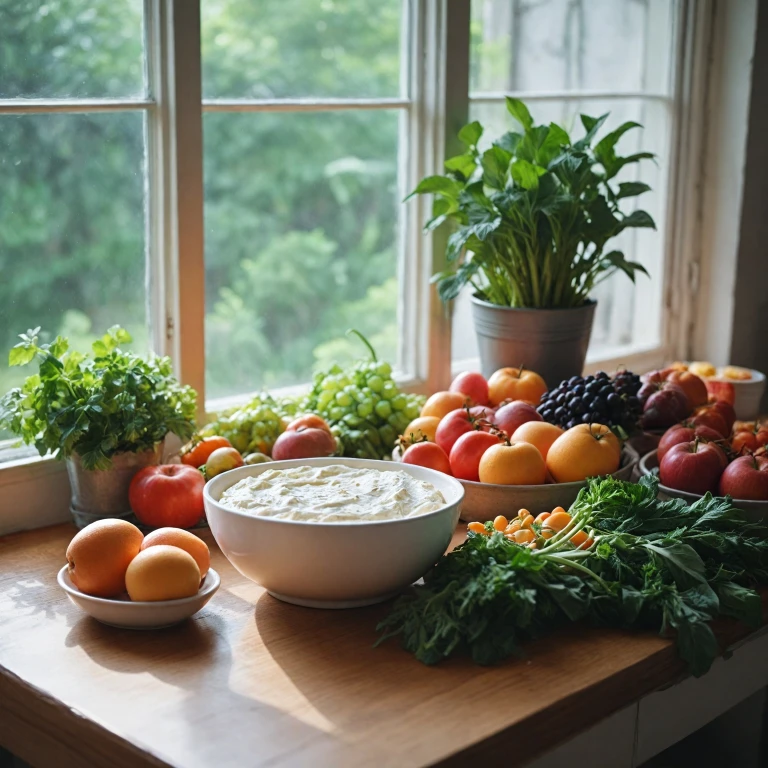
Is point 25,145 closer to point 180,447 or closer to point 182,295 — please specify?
point 182,295

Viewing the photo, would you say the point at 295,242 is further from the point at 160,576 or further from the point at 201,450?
the point at 160,576

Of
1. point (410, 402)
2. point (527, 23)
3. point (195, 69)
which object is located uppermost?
point (527, 23)

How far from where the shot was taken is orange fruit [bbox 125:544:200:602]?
1.28m

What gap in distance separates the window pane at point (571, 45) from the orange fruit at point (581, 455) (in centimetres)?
92

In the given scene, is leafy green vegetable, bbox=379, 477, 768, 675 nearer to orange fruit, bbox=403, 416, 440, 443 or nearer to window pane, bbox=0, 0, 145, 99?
orange fruit, bbox=403, 416, 440, 443

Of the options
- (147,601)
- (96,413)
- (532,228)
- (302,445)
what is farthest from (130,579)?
(532,228)

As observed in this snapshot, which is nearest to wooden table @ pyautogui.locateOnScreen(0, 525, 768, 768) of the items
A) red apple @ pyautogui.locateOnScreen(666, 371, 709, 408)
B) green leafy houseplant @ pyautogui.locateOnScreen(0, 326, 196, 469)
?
green leafy houseplant @ pyautogui.locateOnScreen(0, 326, 196, 469)

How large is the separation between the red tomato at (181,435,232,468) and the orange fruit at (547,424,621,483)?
53 cm

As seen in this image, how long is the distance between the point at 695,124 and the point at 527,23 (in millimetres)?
598

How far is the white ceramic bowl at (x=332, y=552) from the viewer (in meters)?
1.28

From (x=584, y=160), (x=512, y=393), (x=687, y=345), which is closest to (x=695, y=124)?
(x=687, y=345)

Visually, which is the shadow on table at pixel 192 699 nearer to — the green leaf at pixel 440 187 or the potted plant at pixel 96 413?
the potted plant at pixel 96 413

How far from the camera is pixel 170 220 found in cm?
179

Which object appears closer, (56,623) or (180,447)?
(56,623)
